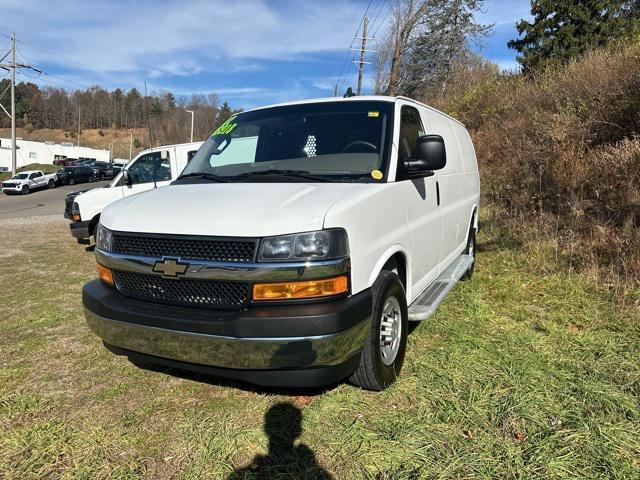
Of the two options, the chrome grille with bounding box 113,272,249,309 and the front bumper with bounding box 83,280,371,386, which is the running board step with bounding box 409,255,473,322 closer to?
the front bumper with bounding box 83,280,371,386

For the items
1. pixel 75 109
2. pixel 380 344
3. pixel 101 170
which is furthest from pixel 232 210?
pixel 75 109

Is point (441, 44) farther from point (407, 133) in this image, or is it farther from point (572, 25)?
point (407, 133)

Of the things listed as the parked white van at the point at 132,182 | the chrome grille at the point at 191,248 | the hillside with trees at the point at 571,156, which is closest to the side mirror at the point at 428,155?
the chrome grille at the point at 191,248

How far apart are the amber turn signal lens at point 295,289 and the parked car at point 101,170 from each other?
166 ft

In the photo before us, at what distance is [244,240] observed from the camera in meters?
2.51

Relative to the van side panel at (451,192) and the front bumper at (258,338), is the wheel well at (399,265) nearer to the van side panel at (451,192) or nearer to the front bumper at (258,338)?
the front bumper at (258,338)

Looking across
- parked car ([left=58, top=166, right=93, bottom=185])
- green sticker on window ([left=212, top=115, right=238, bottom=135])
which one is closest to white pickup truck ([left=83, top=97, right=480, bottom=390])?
green sticker on window ([left=212, top=115, right=238, bottom=135])

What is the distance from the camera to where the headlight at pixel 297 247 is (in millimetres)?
2473

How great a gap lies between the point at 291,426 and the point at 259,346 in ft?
2.45

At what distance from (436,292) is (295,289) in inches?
84.9

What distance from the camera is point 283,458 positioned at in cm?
259

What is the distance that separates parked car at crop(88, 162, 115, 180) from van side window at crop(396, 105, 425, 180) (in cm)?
4954

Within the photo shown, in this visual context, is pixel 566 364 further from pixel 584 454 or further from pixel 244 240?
pixel 244 240

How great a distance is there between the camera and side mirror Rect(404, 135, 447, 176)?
3.34 m
